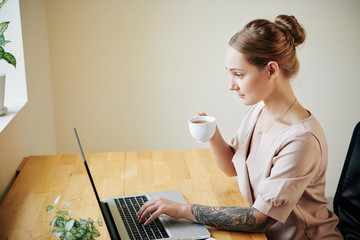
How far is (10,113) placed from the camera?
162cm

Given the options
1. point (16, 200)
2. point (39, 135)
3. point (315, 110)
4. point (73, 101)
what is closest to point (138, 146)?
point (73, 101)

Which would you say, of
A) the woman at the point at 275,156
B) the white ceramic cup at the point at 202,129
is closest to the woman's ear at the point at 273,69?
the woman at the point at 275,156

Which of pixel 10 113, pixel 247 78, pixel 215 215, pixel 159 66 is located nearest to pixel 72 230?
pixel 215 215

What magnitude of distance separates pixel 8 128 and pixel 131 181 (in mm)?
485

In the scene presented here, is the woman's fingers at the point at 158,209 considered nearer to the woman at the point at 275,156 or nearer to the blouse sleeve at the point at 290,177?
the woman at the point at 275,156

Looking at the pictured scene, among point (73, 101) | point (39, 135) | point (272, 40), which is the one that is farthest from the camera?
point (73, 101)

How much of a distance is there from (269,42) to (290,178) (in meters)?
0.41

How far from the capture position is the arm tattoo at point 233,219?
3.91 ft

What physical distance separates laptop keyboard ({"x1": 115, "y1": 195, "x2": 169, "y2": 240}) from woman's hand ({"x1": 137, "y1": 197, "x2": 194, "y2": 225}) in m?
0.03

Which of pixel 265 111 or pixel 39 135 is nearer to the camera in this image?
pixel 265 111

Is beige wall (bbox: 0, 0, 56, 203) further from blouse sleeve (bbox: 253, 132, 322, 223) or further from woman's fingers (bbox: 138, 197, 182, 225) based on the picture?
blouse sleeve (bbox: 253, 132, 322, 223)

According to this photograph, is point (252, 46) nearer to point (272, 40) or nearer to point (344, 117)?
point (272, 40)

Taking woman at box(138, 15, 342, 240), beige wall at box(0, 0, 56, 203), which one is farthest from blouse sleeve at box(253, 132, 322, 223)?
beige wall at box(0, 0, 56, 203)

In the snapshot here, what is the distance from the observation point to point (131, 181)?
1.51 metres
